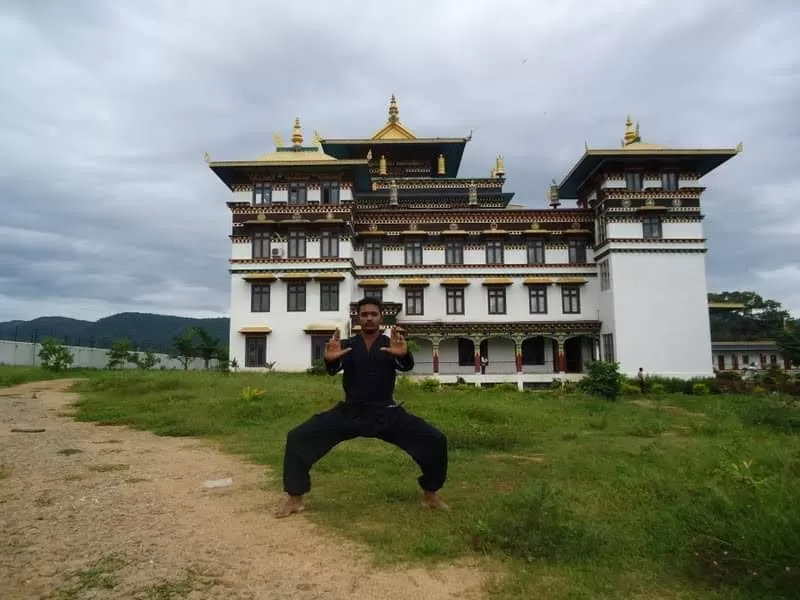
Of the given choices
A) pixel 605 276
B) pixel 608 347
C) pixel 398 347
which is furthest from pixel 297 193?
pixel 398 347

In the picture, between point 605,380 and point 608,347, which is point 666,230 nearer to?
point 608,347

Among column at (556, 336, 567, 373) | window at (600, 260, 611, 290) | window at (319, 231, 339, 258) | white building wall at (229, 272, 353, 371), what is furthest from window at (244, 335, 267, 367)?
window at (600, 260, 611, 290)

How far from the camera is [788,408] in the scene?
43.3 ft

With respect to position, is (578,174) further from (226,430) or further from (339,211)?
(226,430)

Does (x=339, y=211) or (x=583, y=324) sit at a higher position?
(x=339, y=211)

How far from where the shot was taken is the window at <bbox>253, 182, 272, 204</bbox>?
1066 inches

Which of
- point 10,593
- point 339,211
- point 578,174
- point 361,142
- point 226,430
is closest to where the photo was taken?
point 10,593

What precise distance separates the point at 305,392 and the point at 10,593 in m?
12.2

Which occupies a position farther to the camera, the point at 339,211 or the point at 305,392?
the point at 339,211

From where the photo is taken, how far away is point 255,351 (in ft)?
85.8

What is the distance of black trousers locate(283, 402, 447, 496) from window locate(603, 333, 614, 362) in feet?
74.0

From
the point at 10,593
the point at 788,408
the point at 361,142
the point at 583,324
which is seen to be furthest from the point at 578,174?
the point at 10,593

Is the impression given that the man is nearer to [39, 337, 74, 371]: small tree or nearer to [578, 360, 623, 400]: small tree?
[578, 360, 623, 400]: small tree

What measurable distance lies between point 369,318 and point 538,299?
2369cm
